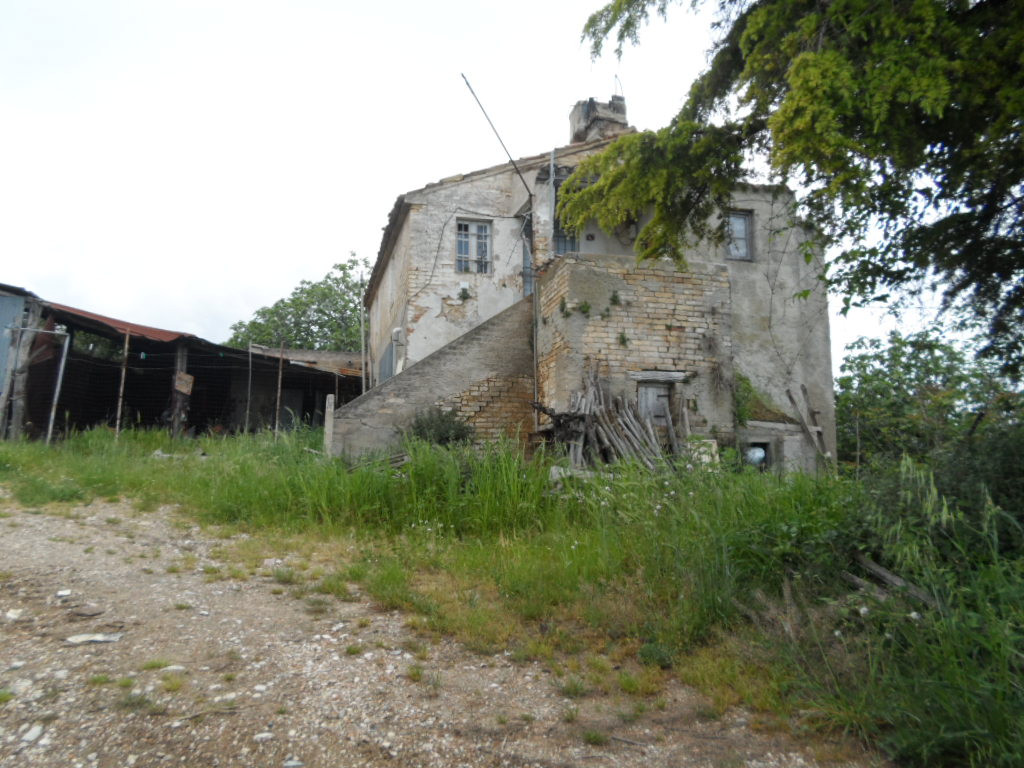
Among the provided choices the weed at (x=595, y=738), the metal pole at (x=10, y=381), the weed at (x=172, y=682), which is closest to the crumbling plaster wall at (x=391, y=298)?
the metal pole at (x=10, y=381)

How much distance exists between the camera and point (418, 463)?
26.0 feet

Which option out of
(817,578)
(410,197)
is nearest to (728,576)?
(817,578)

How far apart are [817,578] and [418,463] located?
182 inches

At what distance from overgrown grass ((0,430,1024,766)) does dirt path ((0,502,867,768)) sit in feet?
0.90

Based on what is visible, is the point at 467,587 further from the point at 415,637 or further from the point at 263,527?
the point at 263,527

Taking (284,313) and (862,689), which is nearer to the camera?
(862,689)

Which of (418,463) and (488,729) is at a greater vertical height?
(418,463)

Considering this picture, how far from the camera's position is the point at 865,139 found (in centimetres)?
456

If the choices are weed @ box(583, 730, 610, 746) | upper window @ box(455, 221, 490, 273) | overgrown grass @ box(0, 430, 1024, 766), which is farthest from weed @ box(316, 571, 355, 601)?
upper window @ box(455, 221, 490, 273)

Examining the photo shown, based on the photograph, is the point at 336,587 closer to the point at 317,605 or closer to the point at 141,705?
the point at 317,605

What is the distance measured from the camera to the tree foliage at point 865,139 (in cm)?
429

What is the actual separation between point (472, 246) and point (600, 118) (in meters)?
4.89

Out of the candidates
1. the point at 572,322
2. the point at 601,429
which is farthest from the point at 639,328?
the point at 601,429

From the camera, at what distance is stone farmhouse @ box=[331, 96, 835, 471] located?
10.6 m
